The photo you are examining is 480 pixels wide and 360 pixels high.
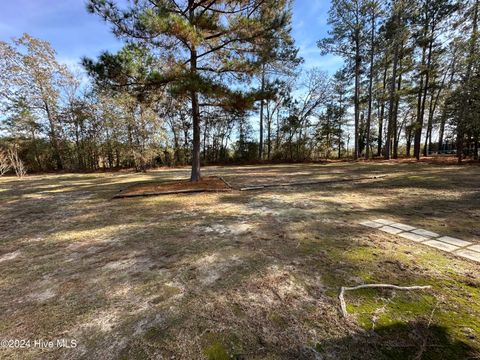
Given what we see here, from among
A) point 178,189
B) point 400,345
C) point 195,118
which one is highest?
point 195,118

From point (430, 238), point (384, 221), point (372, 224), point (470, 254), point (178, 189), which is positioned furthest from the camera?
point (178, 189)

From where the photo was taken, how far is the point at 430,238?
252cm

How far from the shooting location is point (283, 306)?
1.52 m

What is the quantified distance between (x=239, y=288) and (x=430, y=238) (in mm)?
2201

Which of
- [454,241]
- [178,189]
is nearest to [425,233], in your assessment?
[454,241]

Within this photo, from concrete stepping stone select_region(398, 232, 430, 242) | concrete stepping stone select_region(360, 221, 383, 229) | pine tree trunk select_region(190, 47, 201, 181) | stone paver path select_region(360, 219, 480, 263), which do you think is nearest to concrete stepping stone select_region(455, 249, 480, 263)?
stone paver path select_region(360, 219, 480, 263)

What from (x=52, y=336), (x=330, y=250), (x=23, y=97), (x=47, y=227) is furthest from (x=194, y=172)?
(x=23, y=97)

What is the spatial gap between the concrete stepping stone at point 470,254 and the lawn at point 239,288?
0.12 meters

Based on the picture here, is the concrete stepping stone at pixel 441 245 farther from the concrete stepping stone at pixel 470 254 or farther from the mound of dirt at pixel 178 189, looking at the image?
the mound of dirt at pixel 178 189

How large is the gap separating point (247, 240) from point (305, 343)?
1.45 meters

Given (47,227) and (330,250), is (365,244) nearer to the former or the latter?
(330,250)

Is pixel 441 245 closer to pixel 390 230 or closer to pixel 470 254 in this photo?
pixel 470 254

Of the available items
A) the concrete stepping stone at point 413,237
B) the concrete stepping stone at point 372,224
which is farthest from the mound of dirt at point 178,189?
the concrete stepping stone at point 413,237

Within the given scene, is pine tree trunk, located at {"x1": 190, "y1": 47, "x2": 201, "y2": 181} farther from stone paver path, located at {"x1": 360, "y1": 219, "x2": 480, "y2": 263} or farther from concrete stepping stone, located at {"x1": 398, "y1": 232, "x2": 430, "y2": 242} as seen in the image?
concrete stepping stone, located at {"x1": 398, "y1": 232, "x2": 430, "y2": 242}
